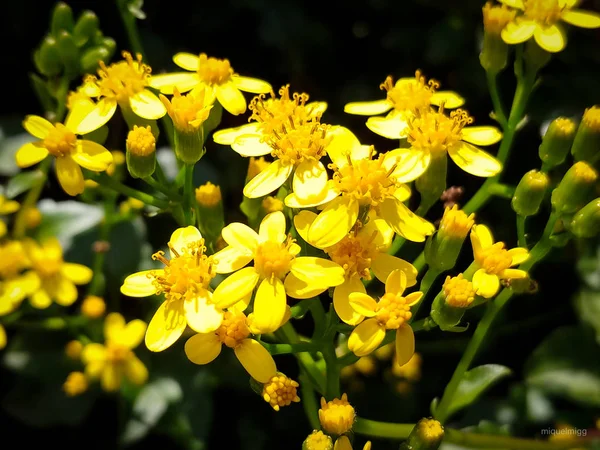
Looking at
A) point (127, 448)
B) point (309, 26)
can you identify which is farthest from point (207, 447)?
point (309, 26)

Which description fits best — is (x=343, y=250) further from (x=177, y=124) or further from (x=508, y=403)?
(x=508, y=403)

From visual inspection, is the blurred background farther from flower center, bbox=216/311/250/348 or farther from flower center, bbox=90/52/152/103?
flower center, bbox=216/311/250/348

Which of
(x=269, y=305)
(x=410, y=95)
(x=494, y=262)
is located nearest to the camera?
→ (x=269, y=305)

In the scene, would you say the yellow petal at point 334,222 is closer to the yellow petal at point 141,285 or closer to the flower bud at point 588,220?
the yellow petal at point 141,285

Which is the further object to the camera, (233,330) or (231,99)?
(231,99)

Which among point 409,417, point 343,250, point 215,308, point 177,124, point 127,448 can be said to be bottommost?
point 127,448

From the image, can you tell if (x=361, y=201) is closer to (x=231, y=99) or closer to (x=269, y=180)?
(x=269, y=180)

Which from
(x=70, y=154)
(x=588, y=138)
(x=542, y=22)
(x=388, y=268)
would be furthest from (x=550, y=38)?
(x=70, y=154)
